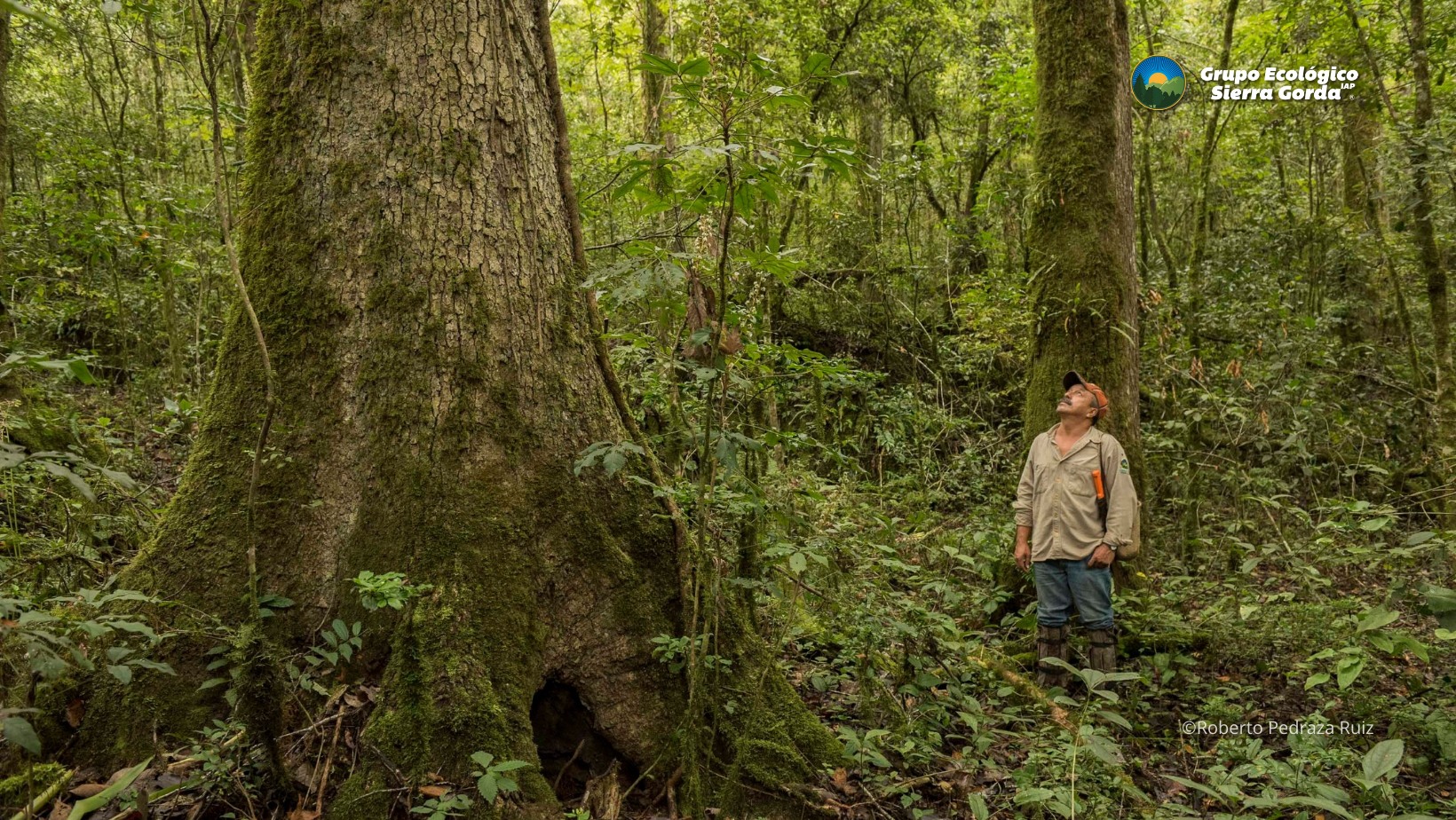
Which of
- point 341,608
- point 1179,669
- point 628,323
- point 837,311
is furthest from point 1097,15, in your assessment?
point 341,608

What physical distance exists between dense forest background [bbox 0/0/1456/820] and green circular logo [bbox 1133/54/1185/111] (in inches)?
18.5

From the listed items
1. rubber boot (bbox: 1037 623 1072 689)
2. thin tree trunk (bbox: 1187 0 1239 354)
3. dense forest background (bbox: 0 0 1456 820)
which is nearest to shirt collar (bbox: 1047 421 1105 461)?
dense forest background (bbox: 0 0 1456 820)

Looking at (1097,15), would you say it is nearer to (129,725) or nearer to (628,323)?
→ (628,323)

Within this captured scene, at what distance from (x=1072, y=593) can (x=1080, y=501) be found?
0.62m

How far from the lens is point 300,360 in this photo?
316 centimetres

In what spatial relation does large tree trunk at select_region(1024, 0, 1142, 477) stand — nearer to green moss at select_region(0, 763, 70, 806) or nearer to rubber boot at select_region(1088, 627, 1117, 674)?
rubber boot at select_region(1088, 627, 1117, 674)

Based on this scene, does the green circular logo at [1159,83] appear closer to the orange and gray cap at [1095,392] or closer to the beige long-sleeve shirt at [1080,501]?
the orange and gray cap at [1095,392]

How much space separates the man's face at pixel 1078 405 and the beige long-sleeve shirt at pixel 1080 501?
13 cm

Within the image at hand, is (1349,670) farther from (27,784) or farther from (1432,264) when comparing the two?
(1432,264)

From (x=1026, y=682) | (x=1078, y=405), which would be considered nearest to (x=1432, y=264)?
(x=1078, y=405)

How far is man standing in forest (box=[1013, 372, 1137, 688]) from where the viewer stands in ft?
17.0

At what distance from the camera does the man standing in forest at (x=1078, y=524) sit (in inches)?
204

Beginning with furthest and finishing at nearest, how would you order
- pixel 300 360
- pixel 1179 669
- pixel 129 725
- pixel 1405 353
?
pixel 1405 353
pixel 1179 669
pixel 300 360
pixel 129 725

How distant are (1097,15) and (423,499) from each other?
6162 mm
